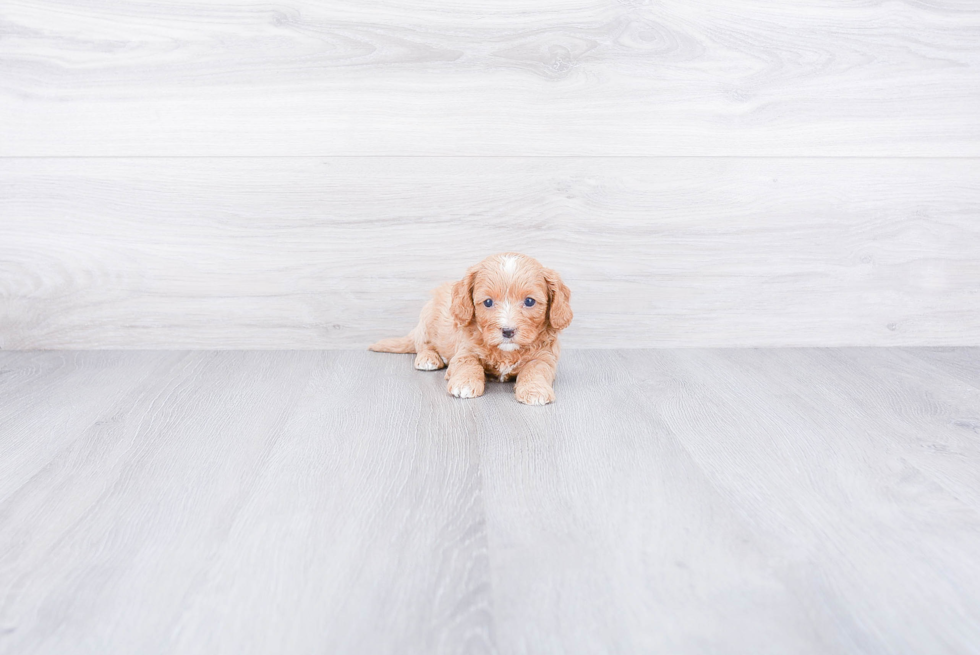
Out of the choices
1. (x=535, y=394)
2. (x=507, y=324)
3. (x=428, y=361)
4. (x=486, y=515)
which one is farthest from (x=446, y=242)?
(x=486, y=515)

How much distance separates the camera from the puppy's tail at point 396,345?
1713 millimetres

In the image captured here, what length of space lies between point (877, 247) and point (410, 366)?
119 centimetres

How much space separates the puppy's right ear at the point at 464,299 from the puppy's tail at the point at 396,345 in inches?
11.6

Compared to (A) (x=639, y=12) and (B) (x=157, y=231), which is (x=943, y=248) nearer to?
(A) (x=639, y=12)

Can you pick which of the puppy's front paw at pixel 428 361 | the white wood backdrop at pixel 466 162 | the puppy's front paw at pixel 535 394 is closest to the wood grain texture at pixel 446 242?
the white wood backdrop at pixel 466 162

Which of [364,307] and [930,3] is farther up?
[930,3]

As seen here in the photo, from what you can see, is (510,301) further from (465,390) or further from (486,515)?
(486,515)

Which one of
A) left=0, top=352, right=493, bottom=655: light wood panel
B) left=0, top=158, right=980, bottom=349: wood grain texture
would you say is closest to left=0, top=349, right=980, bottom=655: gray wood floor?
left=0, top=352, right=493, bottom=655: light wood panel

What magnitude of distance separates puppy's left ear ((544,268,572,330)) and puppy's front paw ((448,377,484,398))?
0.20 metres

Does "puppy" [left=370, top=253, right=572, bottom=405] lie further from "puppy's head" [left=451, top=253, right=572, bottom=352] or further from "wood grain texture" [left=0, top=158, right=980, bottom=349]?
"wood grain texture" [left=0, top=158, right=980, bottom=349]

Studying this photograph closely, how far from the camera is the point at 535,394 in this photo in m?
1.38

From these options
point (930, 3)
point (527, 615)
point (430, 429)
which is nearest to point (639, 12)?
point (930, 3)

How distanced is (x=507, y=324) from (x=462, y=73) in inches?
25.6

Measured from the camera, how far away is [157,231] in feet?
5.60
